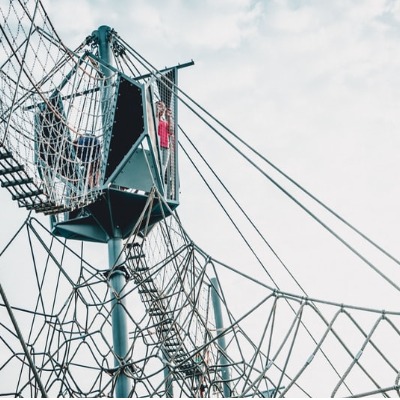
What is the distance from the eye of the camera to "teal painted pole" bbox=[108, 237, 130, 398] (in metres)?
15.2

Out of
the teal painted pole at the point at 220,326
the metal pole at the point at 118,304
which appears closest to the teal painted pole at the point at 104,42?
the metal pole at the point at 118,304

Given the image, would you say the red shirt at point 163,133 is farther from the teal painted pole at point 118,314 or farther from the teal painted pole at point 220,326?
the teal painted pole at point 220,326

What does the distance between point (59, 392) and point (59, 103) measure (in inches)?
283

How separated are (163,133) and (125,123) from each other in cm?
154

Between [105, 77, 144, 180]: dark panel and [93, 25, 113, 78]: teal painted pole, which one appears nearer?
[105, 77, 144, 180]: dark panel

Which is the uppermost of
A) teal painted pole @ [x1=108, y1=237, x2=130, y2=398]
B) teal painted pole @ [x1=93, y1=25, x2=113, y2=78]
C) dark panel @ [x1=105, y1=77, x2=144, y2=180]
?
teal painted pole @ [x1=93, y1=25, x2=113, y2=78]

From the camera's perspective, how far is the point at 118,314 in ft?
52.1

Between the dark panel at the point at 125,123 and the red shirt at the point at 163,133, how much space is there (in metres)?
1.35

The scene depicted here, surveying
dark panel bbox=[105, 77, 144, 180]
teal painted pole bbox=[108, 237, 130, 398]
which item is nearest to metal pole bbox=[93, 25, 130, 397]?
teal painted pole bbox=[108, 237, 130, 398]

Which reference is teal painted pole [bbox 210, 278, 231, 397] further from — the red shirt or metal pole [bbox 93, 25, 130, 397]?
the red shirt

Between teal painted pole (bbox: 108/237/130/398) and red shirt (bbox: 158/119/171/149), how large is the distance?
2.70 metres

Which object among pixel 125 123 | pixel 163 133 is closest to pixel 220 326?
pixel 163 133

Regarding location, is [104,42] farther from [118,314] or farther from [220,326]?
[220,326]

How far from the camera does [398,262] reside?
10484mm
